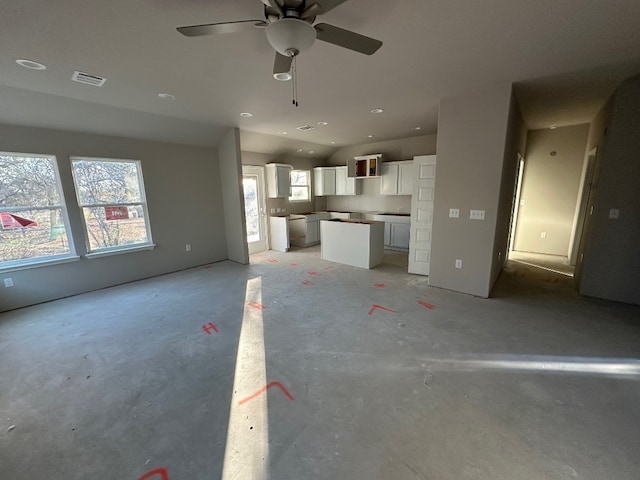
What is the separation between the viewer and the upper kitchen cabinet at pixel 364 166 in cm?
652

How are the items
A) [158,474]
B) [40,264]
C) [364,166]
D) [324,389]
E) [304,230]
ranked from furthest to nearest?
[304,230] → [364,166] → [40,264] → [324,389] → [158,474]

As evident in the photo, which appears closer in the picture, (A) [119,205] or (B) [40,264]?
(B) [40,264]

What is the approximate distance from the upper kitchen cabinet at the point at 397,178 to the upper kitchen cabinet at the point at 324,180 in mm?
1492

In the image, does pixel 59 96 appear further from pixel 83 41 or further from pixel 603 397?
pixel 603 397

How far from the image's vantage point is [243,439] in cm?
160

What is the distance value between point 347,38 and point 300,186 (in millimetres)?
5959

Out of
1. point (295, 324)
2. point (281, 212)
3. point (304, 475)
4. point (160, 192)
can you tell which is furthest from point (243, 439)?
point (281, 212)

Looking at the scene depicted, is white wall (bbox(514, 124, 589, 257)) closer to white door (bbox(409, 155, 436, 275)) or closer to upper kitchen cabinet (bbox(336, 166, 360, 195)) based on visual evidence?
white door (bbox(409, 155, 436, 275))

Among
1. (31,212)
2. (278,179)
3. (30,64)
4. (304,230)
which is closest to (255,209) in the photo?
(278,179)

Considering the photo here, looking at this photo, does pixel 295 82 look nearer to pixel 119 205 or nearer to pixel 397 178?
pixel 119 205

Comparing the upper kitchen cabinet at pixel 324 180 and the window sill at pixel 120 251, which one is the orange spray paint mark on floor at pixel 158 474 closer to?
the window sill at pixel 120 251

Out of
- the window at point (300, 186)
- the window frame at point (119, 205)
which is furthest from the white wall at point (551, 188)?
the window frame at point (119, 205)

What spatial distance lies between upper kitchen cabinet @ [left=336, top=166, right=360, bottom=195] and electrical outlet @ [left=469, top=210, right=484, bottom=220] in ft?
12.8

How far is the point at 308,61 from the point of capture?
2.41 meters
